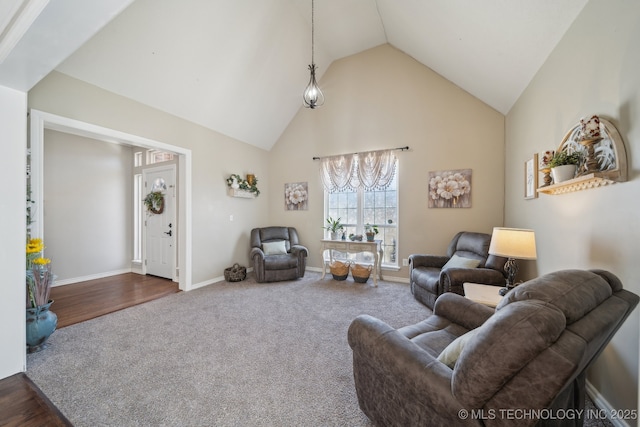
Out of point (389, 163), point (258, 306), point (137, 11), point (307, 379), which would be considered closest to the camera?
point (307, 379)

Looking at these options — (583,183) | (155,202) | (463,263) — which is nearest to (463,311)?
(583,183)

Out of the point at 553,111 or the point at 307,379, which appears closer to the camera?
the point at 307,379

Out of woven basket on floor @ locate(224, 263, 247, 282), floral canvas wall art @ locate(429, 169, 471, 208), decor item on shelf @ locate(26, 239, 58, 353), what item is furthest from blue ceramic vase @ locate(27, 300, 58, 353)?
floral canvas wall art @ locate(429, 169, 471, 208)

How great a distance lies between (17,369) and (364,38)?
5.78 metres

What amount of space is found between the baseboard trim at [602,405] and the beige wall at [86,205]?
21.9 ft

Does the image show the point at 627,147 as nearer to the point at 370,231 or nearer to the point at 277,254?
the point at 370,231

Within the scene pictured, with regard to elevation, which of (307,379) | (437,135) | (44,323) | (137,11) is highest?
(137,11)

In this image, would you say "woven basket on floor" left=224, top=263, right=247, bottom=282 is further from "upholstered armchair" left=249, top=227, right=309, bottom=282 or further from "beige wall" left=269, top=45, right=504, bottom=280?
"beige wall" left=269, top=45, right=504, bottom=280

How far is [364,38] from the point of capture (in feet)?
13.7

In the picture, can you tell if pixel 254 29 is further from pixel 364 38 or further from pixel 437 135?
pixel 437 135

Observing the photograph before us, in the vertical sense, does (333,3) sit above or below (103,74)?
above

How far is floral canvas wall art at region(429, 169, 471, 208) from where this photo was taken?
3.78 metres

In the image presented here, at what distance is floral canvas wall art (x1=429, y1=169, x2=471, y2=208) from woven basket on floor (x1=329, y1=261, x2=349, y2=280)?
1.81 m

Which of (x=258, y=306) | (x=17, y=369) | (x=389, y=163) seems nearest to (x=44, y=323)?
(x=17, y=369)
